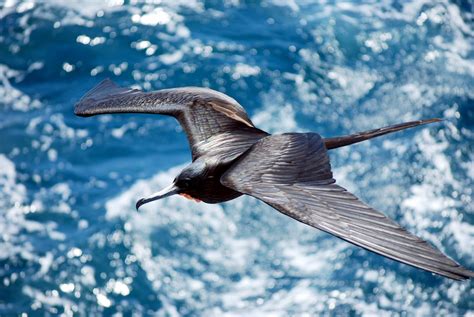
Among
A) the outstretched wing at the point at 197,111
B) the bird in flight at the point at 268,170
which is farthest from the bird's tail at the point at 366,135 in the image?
the outstretched wing at the point at 197,111

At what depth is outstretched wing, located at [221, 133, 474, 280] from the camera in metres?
3.43

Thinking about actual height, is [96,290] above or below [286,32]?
below

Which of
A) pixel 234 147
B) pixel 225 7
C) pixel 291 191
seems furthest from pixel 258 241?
pixel 291 191

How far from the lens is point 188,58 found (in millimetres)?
11648

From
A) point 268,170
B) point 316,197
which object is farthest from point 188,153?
point 316,197

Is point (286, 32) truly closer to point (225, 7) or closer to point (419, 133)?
point (225, 7)

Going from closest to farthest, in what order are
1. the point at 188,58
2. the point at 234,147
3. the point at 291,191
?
the point at 291,191, the point at 234,147, the point at 188,58

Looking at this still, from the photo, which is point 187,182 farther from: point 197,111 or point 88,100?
point 88,100

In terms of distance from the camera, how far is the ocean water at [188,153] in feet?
30.6

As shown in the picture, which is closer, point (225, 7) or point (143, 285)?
point (143, 285)

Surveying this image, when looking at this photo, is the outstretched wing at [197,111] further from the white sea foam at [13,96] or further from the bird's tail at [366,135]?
the white sea foam at [13,96]

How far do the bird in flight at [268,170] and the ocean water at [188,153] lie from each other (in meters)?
3.69

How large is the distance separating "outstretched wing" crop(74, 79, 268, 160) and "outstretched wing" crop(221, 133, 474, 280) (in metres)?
0.53

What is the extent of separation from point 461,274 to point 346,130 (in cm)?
782
